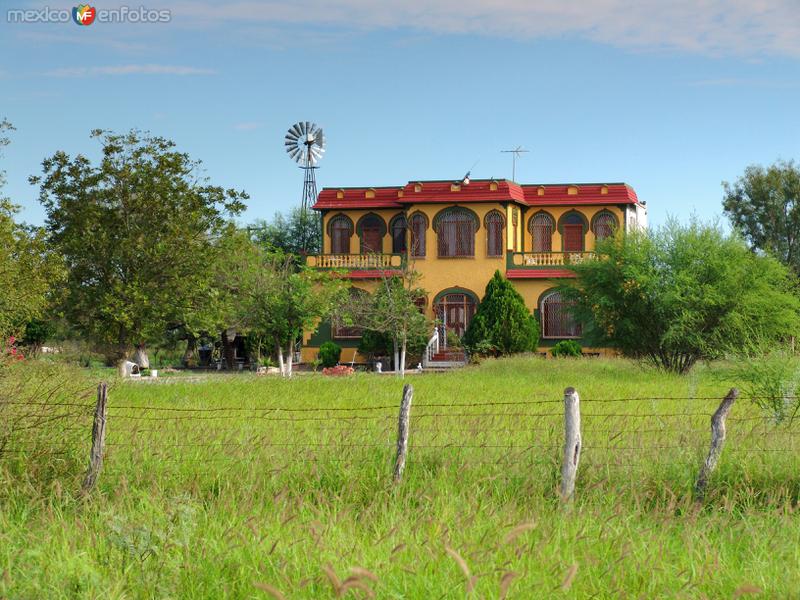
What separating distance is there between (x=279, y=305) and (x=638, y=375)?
11010 millimetres

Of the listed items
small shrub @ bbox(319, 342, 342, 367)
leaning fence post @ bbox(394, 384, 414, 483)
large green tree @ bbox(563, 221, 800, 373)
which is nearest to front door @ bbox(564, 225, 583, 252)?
small shrub @ bbox(319, 342, 342, 367)

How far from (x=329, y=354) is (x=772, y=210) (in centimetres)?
2740

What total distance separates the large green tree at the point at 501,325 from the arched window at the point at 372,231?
297 inches

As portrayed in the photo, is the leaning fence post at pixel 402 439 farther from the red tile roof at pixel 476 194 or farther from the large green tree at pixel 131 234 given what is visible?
the red tile roof at pixel 476 194

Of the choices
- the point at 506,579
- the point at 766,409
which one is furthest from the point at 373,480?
the point at 766,409

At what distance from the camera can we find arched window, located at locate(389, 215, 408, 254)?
151ft

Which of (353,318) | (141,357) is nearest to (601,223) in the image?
A: (353,318)

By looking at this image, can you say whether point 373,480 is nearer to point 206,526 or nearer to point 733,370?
point 206,526

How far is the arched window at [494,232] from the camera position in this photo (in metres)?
42.8

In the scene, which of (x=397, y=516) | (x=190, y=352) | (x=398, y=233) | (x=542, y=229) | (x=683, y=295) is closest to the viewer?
(x=397, y=516)

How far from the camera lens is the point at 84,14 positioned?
22828 mm

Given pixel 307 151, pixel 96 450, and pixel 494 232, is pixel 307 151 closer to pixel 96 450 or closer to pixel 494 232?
pixel 494 232

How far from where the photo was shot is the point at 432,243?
43.1 metres

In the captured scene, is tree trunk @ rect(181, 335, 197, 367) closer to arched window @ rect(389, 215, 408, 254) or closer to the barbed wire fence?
arched window @ rect(389, 215, 408, 254)
